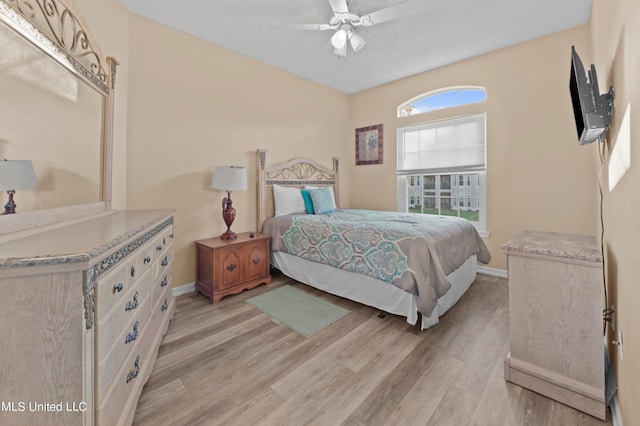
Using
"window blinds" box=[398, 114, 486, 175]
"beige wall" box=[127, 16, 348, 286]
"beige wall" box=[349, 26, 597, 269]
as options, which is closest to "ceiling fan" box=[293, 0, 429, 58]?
"beige wall" box=[127, 16, 348, 286]

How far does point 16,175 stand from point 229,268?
Result: 1.82m

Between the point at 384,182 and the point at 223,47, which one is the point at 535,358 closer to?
the point at 384,182

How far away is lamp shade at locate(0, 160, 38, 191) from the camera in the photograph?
113cm

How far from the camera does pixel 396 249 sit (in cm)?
220

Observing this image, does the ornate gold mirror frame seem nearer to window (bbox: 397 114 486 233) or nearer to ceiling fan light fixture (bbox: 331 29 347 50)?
ceiling fan light fixture (bbox: 331 29 347 50)

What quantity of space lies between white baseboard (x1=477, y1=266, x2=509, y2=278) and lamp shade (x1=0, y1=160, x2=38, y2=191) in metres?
4.34

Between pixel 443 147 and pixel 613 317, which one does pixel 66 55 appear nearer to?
pixel 613 317

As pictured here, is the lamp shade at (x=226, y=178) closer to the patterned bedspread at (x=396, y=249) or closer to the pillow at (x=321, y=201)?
the patterned bedspread at (x=396, y=249)

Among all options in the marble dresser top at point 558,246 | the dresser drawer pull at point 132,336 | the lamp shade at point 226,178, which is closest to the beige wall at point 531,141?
the marble dresser top at point 558,246

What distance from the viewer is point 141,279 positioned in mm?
1431

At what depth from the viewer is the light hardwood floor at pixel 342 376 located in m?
1.34

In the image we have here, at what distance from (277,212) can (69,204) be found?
2.26 metres

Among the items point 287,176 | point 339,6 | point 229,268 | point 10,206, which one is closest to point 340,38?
point 339,6

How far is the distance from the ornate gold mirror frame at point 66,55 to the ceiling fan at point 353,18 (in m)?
1.82
